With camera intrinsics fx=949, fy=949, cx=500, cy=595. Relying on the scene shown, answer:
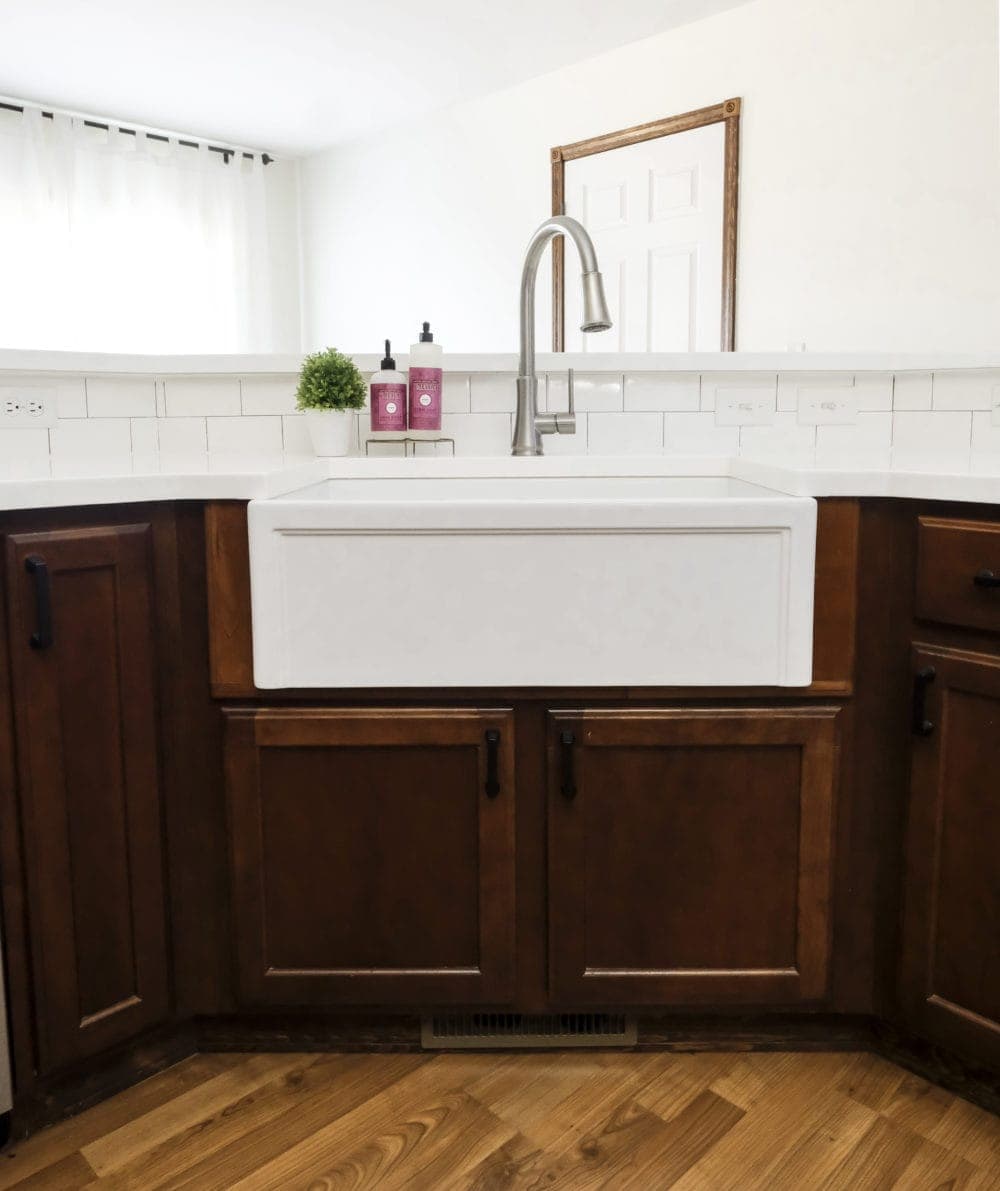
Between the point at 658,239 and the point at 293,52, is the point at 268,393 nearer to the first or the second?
the point at 658,239

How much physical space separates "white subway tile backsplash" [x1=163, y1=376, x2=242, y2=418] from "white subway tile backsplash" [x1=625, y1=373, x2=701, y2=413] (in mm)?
670

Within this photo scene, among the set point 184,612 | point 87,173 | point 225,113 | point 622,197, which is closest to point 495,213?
point 622,197

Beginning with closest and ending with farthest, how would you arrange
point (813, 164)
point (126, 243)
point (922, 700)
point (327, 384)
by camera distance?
point (922, 700)
point (327, 384)
point (813, 164)
point (126, 243)

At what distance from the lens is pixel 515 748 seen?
1237mm

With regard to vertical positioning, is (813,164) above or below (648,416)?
above

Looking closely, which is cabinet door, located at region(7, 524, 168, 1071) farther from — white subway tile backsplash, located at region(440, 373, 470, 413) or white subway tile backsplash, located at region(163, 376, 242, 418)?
white subway tile backsplash, located at region(440, 373, 470, 413)

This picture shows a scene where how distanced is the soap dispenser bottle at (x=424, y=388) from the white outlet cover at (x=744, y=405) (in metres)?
0.47

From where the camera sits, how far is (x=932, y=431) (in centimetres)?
156

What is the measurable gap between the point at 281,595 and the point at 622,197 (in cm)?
321

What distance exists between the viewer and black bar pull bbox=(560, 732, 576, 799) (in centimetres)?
122

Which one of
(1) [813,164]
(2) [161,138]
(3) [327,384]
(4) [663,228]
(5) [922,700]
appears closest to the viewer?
(5) [922,700]

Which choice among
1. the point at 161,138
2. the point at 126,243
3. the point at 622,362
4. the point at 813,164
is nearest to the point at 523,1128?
the point at 622,362

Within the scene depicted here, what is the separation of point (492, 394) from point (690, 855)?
0.84 meters

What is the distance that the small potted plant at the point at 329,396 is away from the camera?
1.52 metres
